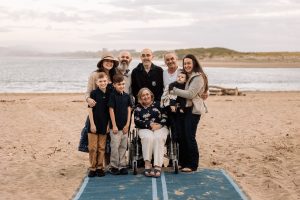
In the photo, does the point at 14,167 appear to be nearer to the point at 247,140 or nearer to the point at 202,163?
the point at 202,163

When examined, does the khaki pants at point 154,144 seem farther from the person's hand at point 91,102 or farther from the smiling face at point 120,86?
the person's hand at point 91,102

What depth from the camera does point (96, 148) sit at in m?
7.39

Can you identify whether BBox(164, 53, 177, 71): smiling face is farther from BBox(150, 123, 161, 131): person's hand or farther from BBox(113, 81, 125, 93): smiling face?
BBox(150, 123, 161, 131): person's hand

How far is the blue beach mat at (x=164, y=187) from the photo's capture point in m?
6.39

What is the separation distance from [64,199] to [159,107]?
2.09 meters

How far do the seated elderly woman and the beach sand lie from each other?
1.15 metres

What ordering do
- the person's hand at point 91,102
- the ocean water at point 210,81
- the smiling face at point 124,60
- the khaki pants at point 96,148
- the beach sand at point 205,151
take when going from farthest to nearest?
the ocean water at point 210,81 < the smiling face at point 124,60 < the khaki pants at point 96,148 < the person's hand at point 91,102 < the beach sand at point 205,151

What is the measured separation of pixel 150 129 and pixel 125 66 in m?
1.08

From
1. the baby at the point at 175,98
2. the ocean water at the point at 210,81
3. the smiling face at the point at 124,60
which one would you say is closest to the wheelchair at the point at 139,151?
the baby at the point at 175,98

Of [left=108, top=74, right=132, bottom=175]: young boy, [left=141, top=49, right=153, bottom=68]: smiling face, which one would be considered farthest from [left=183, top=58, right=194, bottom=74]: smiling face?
[left=108, top=74, right=132, bottom=175]: young boy

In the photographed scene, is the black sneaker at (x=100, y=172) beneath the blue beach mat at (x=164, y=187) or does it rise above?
above

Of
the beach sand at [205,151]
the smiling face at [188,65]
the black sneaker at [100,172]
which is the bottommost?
the beach sand at [205,151]

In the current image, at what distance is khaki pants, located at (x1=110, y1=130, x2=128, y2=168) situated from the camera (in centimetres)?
739

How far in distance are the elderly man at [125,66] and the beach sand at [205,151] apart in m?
1.71
